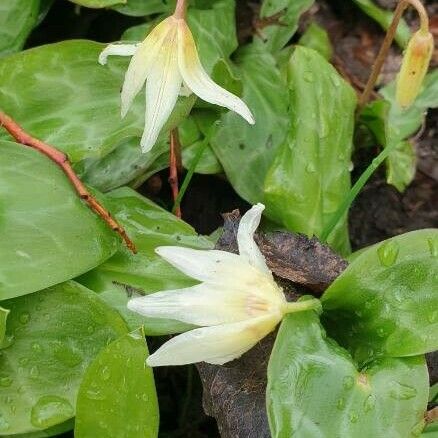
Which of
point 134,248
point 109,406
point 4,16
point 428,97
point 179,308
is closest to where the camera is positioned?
point 179,308

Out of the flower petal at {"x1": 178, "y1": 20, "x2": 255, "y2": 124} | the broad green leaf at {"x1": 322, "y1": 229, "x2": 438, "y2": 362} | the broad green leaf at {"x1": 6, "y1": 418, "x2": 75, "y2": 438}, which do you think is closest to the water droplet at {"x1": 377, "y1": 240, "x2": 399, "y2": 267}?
the broad green leaf at {"x1": 322, "y1": 229, "x2": 438, "y2": 362}

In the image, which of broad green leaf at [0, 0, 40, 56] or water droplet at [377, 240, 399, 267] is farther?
broad green leaf at [0, 0, 40, 56]

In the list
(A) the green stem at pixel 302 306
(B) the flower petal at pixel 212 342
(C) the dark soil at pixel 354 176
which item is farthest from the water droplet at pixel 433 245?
(C) the dark soil at pixel 354 176

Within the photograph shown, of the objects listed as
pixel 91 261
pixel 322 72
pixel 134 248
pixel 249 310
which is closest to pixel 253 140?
pixel 322 72

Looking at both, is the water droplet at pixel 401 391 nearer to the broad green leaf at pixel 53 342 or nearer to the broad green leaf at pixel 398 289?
the broad green leaf at pixel 398 289

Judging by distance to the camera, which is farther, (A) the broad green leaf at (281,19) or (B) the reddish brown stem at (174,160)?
(A) the broad green leaf at (281,19)

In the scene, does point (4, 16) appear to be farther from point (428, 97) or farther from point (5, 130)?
point (428, 97)

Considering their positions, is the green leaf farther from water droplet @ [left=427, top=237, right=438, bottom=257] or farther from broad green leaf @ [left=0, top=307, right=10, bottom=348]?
water droplet @ [left=427, top=237, right=438, bottom=257]
